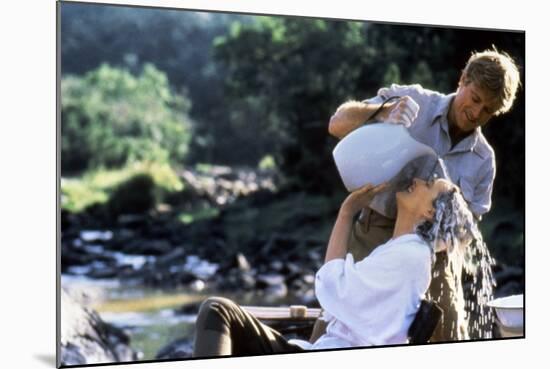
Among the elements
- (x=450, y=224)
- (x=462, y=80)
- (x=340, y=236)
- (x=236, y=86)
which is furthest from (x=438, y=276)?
(x=236, y=86)

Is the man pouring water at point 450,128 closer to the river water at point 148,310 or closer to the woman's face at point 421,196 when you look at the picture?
the woman's face at point 421,196

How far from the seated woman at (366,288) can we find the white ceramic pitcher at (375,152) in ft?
0.25

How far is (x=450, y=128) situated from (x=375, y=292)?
1016 millimetres

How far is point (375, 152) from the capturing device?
6254mm

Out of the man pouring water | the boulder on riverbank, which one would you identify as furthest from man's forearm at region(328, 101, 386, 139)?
the boulder on riverbank

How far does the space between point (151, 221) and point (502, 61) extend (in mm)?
2184

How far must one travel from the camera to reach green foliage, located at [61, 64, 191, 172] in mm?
5895

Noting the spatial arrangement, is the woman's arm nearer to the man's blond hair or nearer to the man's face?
the man's face

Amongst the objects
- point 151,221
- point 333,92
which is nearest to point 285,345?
point 151,221

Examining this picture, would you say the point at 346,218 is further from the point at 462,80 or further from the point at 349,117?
the point at 462,80

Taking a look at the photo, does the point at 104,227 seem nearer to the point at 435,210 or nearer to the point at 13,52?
the point at 13,52

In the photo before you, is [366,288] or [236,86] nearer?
[366,288]

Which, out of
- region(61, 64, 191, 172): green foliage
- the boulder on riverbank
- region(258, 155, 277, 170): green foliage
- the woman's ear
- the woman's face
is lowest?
the boulder on riverbank

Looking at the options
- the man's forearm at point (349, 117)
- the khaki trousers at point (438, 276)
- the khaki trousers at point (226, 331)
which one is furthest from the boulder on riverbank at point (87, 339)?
the man's forearm at point (349, 117)
